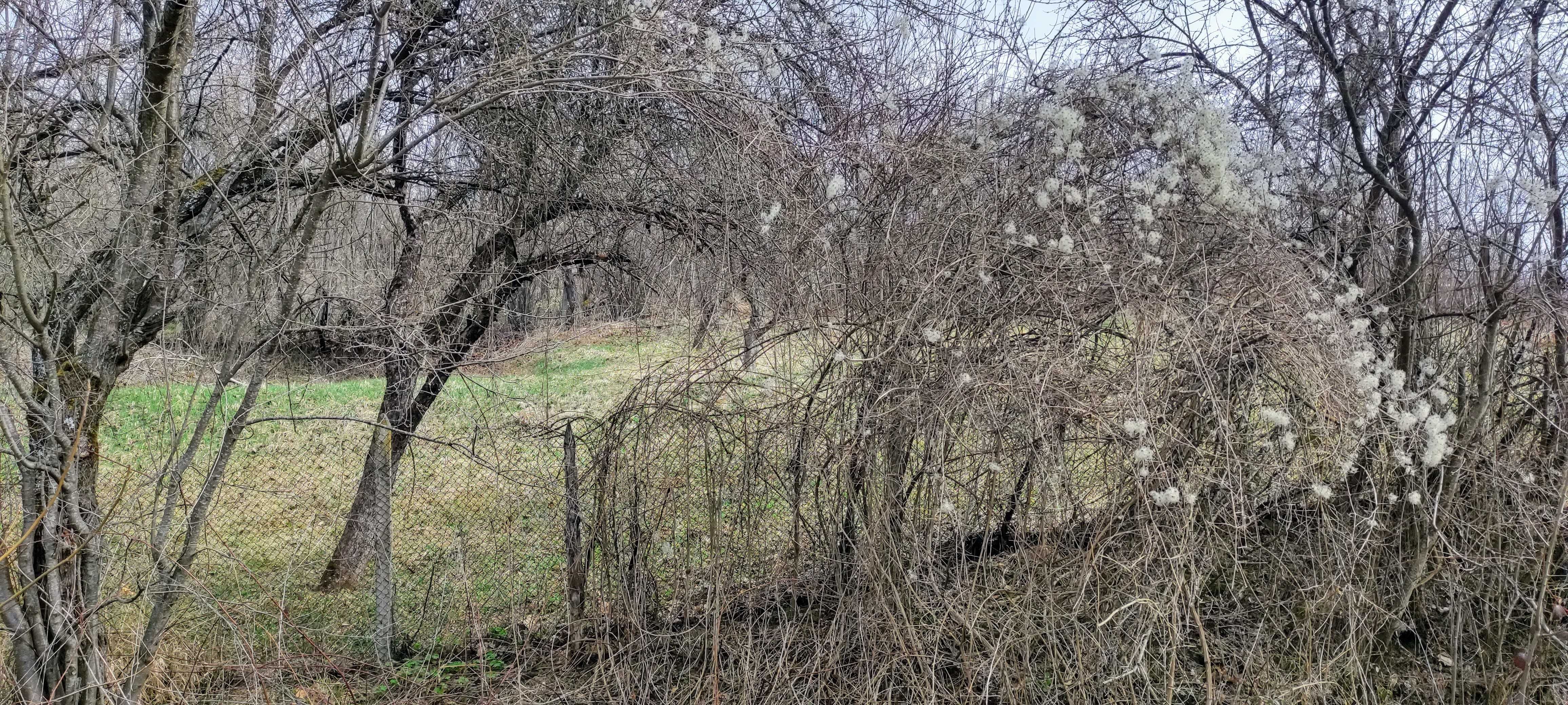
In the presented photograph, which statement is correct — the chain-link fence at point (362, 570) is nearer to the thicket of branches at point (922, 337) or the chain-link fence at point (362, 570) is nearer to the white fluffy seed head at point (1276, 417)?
the thicket of branches at point (922, 337)

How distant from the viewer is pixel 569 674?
4.57 m

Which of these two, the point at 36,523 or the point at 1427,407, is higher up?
the point at 1427,407

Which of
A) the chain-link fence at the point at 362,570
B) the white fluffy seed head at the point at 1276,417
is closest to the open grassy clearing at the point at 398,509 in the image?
the chain-link fence at the point at 362,570

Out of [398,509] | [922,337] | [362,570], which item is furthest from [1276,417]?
[362,570]

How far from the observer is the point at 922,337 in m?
3.63

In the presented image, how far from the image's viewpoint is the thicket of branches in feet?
10.9

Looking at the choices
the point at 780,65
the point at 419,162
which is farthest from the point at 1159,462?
the point at 419,162

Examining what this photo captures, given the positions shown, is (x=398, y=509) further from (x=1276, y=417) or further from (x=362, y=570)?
(x=1276, y=417)

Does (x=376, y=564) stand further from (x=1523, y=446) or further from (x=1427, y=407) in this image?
(x=1523, y=446)

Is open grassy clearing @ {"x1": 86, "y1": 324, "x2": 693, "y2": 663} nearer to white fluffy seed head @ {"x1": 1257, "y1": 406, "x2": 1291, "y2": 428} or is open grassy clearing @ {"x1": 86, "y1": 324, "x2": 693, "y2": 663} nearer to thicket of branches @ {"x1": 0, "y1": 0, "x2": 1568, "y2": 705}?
thicket of branches @ {"x1": 0, "y1": 0, "x2": 1568, "y2": 705}

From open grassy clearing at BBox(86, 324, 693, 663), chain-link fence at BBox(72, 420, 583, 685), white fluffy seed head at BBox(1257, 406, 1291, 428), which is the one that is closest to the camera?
white fluffy seed head at BBox(1257, 406, 1291, 428)

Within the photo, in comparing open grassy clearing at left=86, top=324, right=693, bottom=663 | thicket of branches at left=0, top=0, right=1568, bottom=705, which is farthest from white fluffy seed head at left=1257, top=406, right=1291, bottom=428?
open grassy clearing at left=86, top=324, right=693, bottom=663

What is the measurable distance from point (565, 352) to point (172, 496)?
9.21ft

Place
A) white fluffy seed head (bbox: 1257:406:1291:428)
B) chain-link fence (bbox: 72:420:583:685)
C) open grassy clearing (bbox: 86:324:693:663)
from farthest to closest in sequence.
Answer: open grassy clearing (bbox: 86:324:693:663), chain-link fence (bbox: 72:420:583:685), white fluffy seed head (bbox: 1257:406:1291:428)
